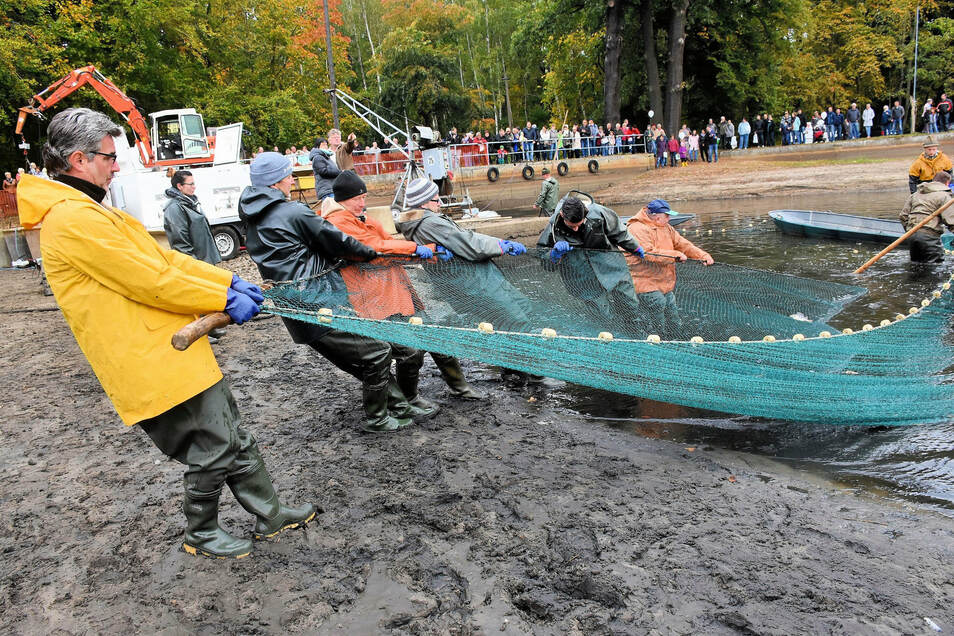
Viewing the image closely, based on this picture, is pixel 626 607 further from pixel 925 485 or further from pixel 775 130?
pixel 775 130

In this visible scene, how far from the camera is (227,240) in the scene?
1466cm

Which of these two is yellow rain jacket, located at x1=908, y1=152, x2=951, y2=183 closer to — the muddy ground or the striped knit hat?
the muddy ground

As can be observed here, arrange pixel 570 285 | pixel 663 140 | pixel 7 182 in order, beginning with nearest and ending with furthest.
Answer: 1. pixel 570 285
2. pixel 7 182
3. pixel 663 140

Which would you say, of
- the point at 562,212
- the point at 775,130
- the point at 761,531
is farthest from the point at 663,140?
the point at 761,531

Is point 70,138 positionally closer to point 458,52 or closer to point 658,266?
point 658,266

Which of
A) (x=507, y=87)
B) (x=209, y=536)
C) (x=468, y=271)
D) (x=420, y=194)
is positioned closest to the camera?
(x=209, y=536)

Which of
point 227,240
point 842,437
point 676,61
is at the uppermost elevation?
point 676,61

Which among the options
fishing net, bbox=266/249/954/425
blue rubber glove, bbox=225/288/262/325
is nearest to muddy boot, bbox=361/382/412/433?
fishing net, bbox=266/249/954/425

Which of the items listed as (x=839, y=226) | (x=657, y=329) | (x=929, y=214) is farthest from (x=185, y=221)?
(x=839, y=226)

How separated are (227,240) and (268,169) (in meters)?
11.2

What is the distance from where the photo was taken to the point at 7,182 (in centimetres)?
2155

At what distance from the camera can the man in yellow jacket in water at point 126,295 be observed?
2668mm

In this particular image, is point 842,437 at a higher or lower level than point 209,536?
lower

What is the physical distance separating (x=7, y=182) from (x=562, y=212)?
75.5 feet
